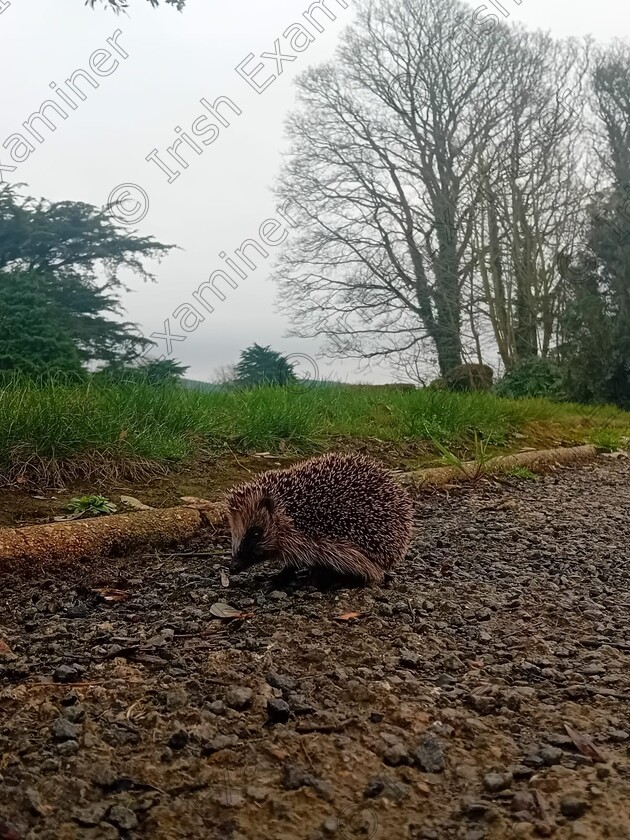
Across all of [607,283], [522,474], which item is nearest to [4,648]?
[522,474]

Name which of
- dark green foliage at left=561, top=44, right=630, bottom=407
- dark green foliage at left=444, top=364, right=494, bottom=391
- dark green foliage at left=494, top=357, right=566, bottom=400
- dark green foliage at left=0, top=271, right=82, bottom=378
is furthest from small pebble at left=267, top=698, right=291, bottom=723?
dark green foliage at left=561, top=44, right=630, bottom=407

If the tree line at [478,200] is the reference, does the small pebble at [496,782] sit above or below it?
below

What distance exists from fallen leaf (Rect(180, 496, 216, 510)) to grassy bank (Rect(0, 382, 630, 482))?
53cm

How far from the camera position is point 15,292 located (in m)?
5.04

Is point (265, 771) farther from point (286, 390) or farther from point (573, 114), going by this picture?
point (573, 114)

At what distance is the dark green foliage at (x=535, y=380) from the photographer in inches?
444

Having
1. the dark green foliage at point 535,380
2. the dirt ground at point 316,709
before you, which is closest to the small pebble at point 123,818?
the dirt ground at point 316,709

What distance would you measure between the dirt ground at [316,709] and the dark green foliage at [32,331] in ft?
8.46

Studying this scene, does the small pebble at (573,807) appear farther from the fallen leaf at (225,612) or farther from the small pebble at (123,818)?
the fallen leaf at (225,612)

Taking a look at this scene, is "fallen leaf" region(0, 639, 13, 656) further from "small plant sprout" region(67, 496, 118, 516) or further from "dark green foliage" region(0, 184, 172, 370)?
"dark green foliage" region(0, 184, 172, 370)

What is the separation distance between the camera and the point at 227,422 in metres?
5.03

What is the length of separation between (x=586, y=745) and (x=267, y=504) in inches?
66.8

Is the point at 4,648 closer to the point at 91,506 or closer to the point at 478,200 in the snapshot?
the point at 91,506

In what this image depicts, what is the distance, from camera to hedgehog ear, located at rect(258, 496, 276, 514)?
2855mm
